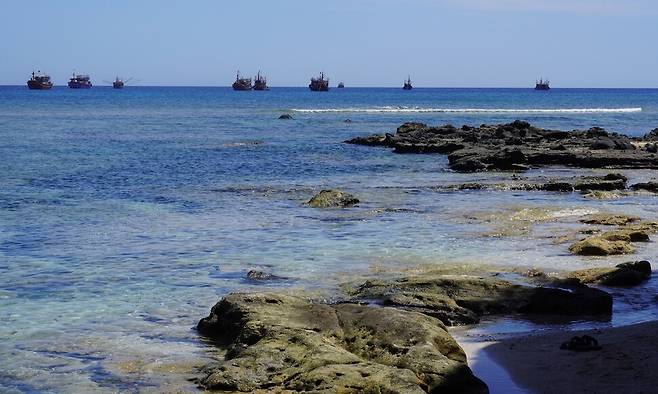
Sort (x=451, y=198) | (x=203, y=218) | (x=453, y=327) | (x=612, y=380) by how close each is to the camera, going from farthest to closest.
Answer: (x=451, y=198)
(x=203, y=218)
(x=453, y=327)
(x=612, y=380)

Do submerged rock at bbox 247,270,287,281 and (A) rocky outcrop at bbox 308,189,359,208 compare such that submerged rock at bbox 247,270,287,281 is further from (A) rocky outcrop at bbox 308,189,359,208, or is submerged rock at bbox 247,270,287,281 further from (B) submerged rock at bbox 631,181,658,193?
(B) submerged rock at bbox 631,181,658,193

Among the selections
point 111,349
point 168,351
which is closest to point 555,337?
point 168,351

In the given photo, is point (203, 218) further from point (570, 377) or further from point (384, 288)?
point (570, 377)

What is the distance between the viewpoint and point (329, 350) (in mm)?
9875

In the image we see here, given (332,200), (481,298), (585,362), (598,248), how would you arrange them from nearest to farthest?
(585,362) < (481,298) < (598,248) < (332,200)

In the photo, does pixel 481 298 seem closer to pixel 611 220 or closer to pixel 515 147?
pixel 611 220

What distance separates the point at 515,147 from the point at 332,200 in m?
18.2

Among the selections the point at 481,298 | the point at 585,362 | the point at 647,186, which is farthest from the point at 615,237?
the point at 647,186

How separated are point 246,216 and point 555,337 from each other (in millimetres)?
13060

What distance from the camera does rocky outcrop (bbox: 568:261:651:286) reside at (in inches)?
584

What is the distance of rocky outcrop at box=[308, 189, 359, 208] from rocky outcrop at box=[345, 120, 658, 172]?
11283mm

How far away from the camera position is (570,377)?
983 cm

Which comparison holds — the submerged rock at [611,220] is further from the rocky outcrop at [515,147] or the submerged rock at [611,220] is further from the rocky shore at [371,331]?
the rocky outcrop at [515,147]

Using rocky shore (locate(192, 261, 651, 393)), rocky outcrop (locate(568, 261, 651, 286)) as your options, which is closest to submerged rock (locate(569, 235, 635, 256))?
rocky outcrop (locate(568, 261, 651, 286))
